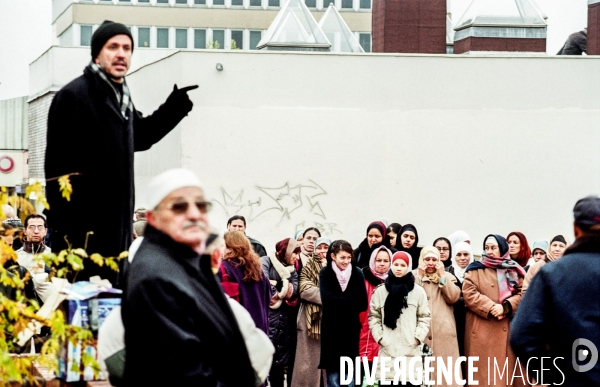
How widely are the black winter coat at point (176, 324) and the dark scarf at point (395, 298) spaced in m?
7.73

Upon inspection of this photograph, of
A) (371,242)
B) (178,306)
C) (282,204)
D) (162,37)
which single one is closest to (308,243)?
(371,242)

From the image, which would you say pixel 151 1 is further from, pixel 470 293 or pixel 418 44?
pixel 470 293

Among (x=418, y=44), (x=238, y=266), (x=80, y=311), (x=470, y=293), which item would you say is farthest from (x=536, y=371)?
(x=418, y=44)

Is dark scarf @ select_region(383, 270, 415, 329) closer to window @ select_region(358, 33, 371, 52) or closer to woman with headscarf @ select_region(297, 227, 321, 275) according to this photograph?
woman with headscarf @ select_region(297, 227, 321, 275)

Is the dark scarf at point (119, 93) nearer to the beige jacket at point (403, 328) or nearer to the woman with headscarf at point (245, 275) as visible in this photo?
the woman with headscarf at point (245, 275)

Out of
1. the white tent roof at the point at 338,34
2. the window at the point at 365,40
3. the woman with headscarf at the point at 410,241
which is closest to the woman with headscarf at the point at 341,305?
the woman with headscarf at the point at 410,241

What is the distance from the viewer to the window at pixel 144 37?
75125mm

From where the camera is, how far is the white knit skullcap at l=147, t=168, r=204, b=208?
4840 mm

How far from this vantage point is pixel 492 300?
13039 mm

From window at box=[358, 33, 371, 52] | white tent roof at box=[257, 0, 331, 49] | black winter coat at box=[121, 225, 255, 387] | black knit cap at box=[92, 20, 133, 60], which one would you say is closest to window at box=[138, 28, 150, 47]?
window at box=[358, 33, 371, 52]

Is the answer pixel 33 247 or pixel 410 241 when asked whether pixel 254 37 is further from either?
pixel 33 247

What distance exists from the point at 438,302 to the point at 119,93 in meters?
7.29

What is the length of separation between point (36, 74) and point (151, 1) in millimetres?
30087

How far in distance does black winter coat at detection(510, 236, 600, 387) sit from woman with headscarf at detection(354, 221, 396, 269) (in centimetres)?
839
